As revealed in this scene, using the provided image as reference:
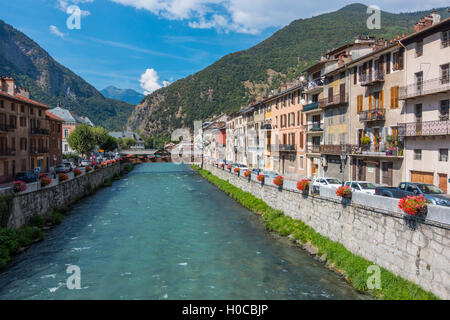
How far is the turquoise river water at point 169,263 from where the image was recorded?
14.2 m

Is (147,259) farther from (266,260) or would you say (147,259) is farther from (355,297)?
(355,297)

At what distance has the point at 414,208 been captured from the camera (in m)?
12.2

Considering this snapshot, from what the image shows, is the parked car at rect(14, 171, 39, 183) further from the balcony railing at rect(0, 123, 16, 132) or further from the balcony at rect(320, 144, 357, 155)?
the balcony at rect(320, 144, 357, 155)

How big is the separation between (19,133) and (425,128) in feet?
156

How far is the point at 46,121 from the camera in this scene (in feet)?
173

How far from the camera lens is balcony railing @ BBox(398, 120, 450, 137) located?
23.0 meters

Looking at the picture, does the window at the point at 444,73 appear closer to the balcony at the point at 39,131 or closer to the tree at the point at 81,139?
the balcony at the point at 39,131

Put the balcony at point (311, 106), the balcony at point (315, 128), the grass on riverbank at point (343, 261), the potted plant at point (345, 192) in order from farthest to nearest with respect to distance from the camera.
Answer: the balcony at point (315, 128), the balcony at point (311, 106), the potted plant at point (345, 192), the grass on riverbank at point (343, 261)

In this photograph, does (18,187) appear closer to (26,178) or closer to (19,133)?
(26,178)

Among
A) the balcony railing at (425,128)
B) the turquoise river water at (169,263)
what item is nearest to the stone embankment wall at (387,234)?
the turquoise river water at (169,263)

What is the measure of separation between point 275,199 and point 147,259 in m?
14.0

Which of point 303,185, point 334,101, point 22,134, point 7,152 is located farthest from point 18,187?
point 334,101

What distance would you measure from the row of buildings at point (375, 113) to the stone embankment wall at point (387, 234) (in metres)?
6.18

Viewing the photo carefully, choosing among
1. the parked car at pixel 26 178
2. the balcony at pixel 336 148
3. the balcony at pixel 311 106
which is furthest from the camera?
the balcony at pixel 311 106
